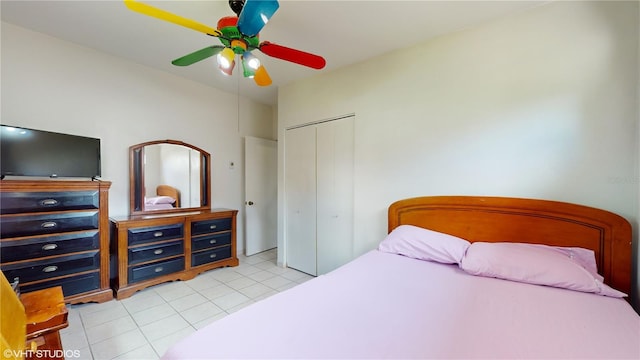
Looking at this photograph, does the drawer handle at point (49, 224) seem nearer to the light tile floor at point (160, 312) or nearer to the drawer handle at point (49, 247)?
the drawer handle at point (49, 247)

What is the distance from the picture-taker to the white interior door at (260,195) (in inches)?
157

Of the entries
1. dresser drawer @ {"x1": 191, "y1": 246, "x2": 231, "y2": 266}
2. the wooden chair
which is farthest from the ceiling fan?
dresser drawer @ {"x1": 191, "y1": 246, "x2": 231, "y2": 266}

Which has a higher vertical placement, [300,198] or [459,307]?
[300,198]

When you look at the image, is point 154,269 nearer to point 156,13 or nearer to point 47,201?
point 47,201

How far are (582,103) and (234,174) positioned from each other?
154 inches

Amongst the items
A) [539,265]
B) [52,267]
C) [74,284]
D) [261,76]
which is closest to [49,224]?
[52,267]

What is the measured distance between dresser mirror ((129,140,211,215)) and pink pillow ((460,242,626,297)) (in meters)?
3.27

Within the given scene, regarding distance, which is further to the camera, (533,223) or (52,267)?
(52,267)

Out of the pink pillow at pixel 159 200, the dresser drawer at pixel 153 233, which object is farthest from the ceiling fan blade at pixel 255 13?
the pink pillow at pixel 159 200

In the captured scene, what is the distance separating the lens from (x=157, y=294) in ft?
8.57

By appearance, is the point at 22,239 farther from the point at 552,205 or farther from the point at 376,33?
the point at 552,205

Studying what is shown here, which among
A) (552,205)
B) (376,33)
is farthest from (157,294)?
(552,205)

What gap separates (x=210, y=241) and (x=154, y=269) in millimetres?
650

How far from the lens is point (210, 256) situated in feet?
10.5
